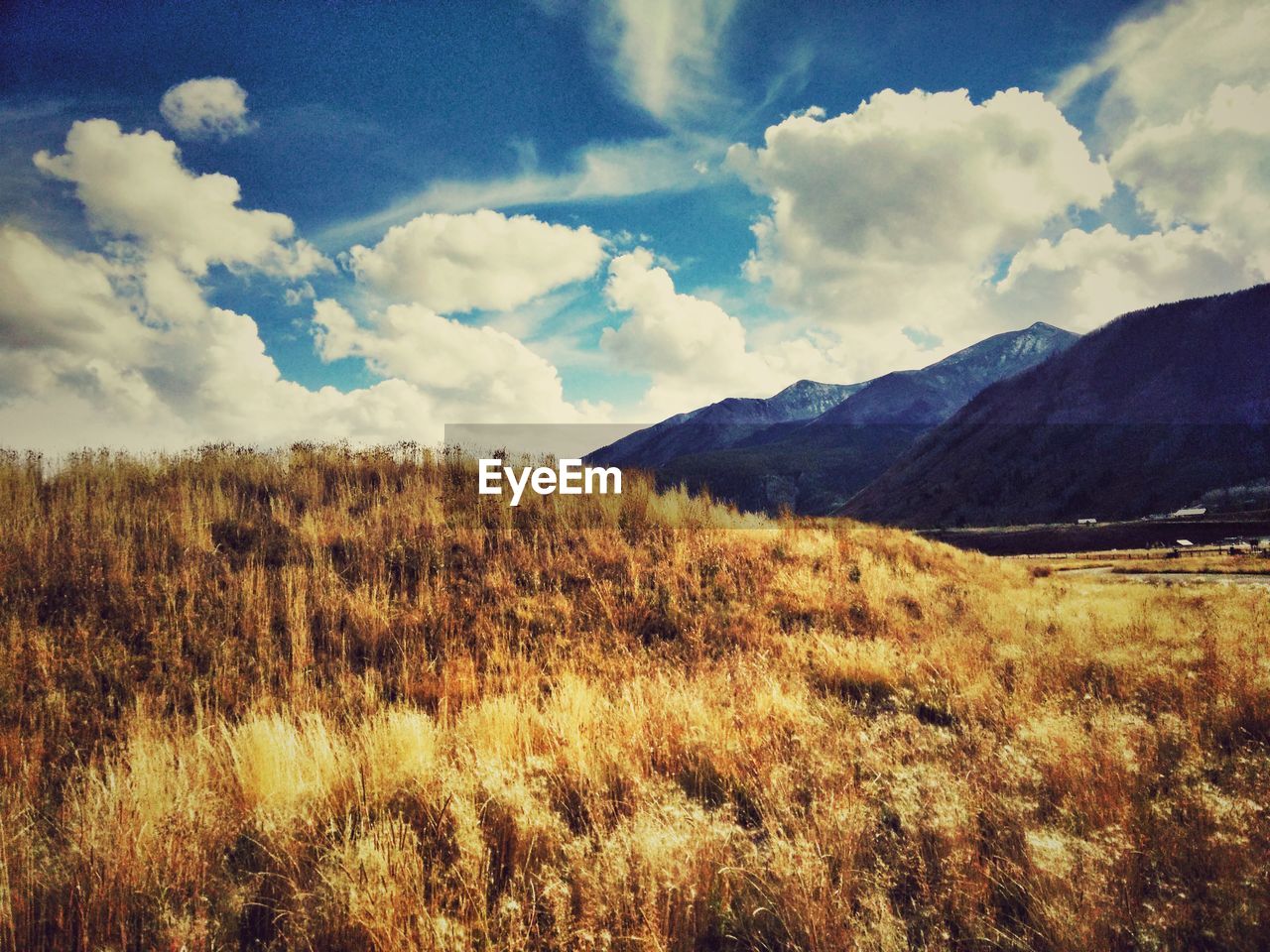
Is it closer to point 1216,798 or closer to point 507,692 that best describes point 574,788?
point 507,692

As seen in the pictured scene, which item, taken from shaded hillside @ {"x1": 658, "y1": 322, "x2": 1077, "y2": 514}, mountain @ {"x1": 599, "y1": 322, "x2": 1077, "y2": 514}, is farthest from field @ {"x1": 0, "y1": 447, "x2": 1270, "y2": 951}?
mountain @ {"x1": 599, "y1": 322, "x2": 1077, "y2": 514}

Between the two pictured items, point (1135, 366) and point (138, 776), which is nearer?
point (138, 776)

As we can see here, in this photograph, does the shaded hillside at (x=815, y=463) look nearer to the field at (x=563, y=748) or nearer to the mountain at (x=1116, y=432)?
the mountain at (x=1116, y=432)

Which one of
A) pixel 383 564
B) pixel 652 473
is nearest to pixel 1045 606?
pixel 652 473

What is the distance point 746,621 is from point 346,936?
19.7 feet

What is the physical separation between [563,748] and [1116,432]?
10110 centimetres

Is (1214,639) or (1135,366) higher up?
(1135,366)

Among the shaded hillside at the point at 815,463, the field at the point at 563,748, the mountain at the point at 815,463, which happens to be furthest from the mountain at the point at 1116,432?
the field at the point at 563,748

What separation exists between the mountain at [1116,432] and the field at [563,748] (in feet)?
243

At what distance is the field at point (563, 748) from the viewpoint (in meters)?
2.50

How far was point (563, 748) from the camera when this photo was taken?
3.87m

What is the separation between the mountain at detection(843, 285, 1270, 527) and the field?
2920 inches

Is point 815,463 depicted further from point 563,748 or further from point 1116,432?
point 563,748

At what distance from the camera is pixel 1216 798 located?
319 centimetres
